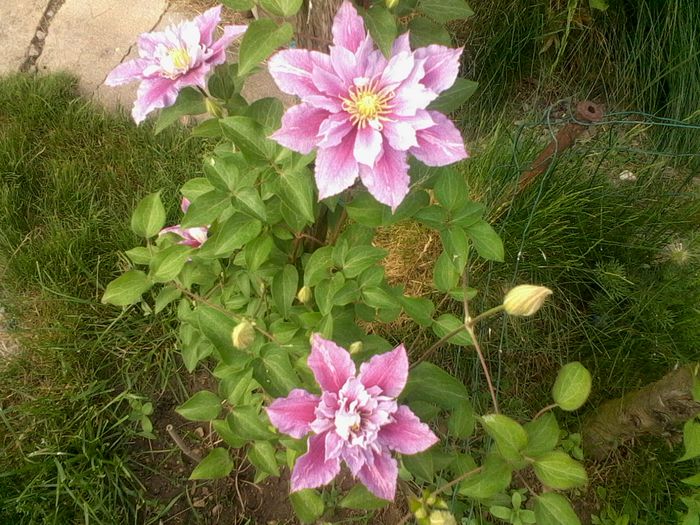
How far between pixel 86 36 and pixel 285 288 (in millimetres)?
1709

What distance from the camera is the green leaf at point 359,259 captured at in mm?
893

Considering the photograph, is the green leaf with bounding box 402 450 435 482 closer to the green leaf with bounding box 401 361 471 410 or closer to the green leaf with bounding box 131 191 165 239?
the green leaf with bounding box 401 361 471 410

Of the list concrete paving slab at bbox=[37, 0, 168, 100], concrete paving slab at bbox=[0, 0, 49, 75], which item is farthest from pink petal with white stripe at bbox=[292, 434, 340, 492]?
concrete paving slab at bbox=[0, 0, 49, 75]

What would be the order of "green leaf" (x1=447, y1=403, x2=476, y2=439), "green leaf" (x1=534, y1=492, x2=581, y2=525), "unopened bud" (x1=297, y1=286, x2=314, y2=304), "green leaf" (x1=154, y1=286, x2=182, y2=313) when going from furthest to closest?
1. "green leaf" (x1=154, y1=286, x2=182, y2=313)
2. "unopened bud" (x1=297, y1=286, x2=314, y2=304)
3. "green leaf" (x1=447, y1=403, x2=476, y2=439)
4. "green leaf" (x1=534, y1=492, x2=581, y2=525)

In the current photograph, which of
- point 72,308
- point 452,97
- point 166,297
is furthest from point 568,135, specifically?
point 72,308

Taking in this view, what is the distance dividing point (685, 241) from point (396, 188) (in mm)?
1261

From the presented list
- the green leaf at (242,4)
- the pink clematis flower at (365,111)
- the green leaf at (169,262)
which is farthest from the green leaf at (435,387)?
the green leaf at (242,4)

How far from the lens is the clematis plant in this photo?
2.13 feet

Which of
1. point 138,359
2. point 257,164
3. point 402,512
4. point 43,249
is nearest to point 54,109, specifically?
point 43,249

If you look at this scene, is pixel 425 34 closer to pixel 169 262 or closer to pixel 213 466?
pixel 169 262

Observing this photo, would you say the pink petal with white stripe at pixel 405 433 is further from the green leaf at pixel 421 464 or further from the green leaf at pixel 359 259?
the green leaf at pixel 359 259

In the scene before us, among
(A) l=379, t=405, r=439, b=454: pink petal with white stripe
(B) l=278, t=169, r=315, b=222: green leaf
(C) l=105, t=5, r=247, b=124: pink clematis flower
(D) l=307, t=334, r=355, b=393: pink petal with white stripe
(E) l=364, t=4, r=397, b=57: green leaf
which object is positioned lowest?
(A) l=379, t=405, r=439, b=454: pink petal with white stripe

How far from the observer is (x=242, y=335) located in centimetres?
77

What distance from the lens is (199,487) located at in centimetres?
140
